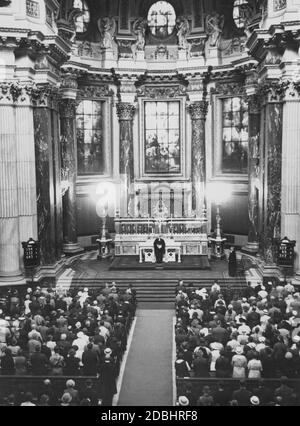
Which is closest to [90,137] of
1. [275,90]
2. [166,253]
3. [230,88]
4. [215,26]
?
[230,88]

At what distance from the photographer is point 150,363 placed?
19.4 meters

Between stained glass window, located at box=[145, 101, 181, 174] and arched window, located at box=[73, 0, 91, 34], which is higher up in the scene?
arched window, located at box=[73, 0, 91, 34]

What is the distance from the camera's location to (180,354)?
16625 millimetres

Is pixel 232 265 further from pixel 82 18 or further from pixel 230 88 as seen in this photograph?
pixel 82 18

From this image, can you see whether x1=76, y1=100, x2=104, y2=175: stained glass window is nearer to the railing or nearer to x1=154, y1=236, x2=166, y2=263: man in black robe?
the railing

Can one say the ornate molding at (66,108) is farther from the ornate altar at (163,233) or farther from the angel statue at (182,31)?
the angel statue at (182,31)

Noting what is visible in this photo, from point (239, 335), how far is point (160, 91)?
2363 cm

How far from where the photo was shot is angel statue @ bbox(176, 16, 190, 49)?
37281 millimetres

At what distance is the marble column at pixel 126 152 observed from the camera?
37625 mm

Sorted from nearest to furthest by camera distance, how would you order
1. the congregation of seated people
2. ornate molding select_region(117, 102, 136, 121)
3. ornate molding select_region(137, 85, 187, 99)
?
the congregation of seated people
ornate molding select_region(117, 102, 136, 121)
ornate molding select_region(137, 85, 187, 99)

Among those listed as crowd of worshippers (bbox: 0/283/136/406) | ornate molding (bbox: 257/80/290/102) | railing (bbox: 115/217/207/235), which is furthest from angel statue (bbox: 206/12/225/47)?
crowd of worshippers (bbox: 0/283/136/406)

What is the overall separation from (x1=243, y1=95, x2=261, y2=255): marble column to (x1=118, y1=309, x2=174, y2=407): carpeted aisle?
10.3 meters

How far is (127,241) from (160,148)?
8.67 metres

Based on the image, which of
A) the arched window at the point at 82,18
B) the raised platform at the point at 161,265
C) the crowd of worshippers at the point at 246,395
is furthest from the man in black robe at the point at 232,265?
the arched window at the point at 82,18
